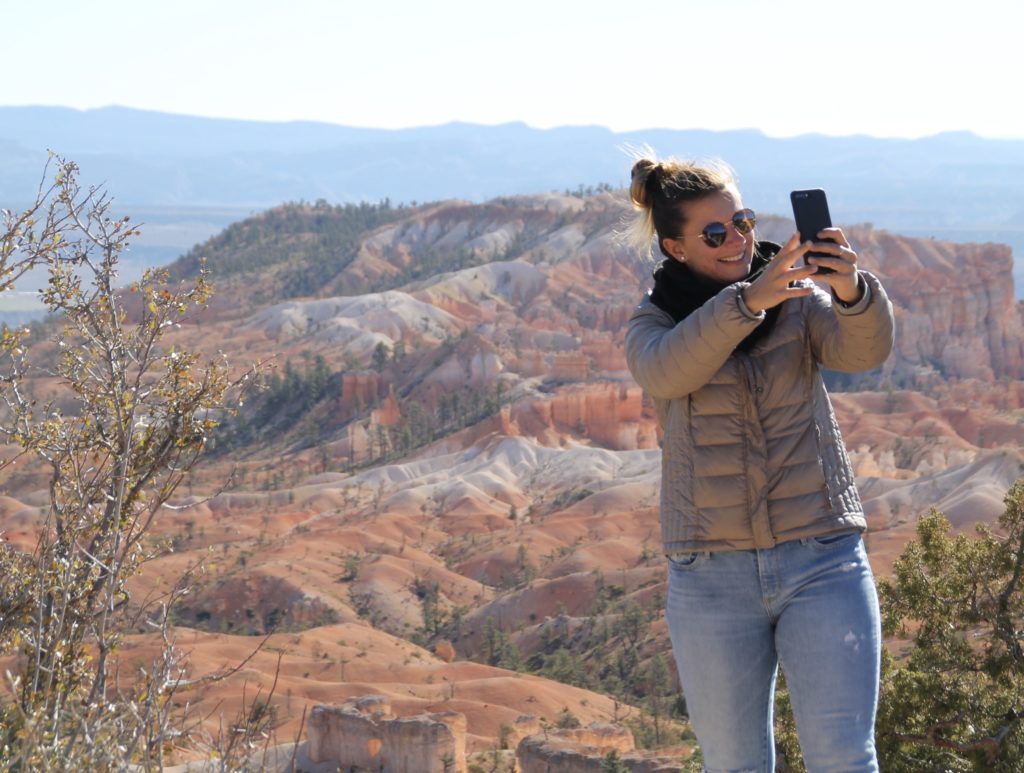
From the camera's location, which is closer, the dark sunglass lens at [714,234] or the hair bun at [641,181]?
the dark sunglass lens at [714,234]

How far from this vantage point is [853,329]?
10.3ft

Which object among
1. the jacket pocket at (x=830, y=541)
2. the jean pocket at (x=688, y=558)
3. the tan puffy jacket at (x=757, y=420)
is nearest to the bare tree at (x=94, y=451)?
the jean pocket at (x=688, y=558)

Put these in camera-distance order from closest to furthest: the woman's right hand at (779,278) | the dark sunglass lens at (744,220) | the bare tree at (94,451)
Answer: the woman's right hand at (779,278) → the dark sunglass lens at (744,220) → the bare tree at (94,451)

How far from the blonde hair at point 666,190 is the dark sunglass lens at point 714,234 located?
0.07 metres

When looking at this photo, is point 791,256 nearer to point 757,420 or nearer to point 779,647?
point 757,420

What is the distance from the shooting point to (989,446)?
150 ft

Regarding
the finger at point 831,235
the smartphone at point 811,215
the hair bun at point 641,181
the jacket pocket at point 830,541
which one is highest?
the hair bun at point 641,181

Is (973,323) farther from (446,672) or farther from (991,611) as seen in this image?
(991,611)

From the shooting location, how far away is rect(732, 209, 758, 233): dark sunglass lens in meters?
3.33

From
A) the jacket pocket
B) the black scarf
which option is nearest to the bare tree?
the black scarf

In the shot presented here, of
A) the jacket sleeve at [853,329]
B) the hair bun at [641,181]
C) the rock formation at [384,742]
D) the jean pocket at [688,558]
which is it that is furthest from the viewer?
the rock formation at [384,742]

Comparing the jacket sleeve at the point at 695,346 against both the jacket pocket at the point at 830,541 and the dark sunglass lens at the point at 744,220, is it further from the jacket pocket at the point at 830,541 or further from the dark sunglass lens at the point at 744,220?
the jacket pocket at the point at 830,541

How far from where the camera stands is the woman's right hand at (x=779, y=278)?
9.82 feet

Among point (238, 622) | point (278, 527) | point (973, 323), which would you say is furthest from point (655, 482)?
point (973, 323)
